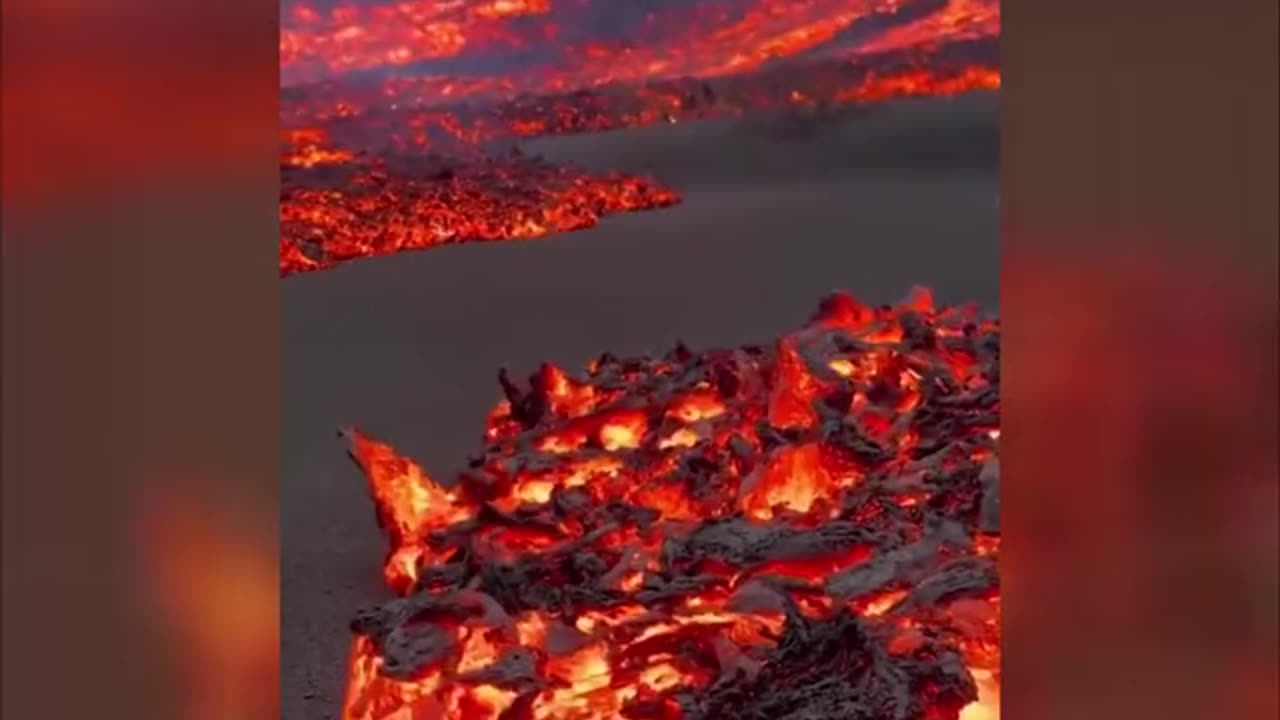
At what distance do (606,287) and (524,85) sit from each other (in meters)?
0.61

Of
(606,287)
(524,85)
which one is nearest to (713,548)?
(606,287)

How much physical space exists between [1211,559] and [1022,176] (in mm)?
143

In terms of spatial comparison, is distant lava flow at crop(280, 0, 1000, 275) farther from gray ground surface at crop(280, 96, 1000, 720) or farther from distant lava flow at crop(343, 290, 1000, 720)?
distant lava flow at crop(343, 290, 1000, 720)

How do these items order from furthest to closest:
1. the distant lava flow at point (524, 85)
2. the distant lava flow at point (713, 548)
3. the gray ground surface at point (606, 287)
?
the distant lava flow at point (524, 85) < the gray ground surface at point (606, 287) < the distant lava flow at point (713, 548)

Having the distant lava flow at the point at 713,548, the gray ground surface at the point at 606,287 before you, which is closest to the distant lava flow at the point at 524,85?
the gray ground surface at the point at 606,287

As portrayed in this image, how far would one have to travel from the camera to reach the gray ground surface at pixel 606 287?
5.77ft

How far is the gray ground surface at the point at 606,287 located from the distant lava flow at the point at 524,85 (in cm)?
→ 6

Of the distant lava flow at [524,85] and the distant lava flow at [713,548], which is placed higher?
the distant lava flow at [524,85]

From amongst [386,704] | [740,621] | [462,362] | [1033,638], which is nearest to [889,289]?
[462,362]

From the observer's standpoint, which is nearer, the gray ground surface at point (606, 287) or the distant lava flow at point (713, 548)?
the distant lava flow at point (713, 548)

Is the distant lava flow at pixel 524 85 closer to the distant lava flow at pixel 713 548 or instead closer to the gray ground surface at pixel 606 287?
the gray ground surface at pixel 606 287

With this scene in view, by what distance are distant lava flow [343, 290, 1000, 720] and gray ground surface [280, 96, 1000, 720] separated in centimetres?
6

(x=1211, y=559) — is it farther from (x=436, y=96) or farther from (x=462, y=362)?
(x=436, y=96)

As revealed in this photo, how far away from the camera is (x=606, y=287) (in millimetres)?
2732
